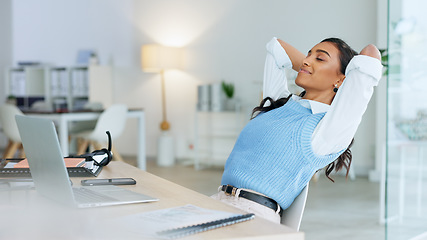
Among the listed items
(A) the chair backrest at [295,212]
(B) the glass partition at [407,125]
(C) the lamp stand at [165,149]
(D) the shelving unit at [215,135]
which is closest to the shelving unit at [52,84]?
(C) the lamp stand at [165,149]

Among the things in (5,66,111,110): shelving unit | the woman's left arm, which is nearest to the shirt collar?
the woman's left arm

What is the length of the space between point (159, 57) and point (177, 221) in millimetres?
5812

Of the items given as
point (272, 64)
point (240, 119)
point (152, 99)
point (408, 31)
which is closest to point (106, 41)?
point (152, 99)

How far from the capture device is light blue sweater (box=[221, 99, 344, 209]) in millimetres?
1530

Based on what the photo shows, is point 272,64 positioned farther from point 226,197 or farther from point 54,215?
point 54,215

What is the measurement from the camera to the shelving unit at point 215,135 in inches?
251

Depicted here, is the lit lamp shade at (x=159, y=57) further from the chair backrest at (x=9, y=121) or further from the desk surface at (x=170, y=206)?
the desk surface at (x=170, y=206)

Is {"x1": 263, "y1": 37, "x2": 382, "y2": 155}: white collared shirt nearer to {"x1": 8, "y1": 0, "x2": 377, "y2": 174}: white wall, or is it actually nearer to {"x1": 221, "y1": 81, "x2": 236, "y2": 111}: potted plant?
{"x1": 8, "y1": 0, "x2": 377, "y2": 174}: white wall

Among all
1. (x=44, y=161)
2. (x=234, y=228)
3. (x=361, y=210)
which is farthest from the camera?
(x=361, y=210)

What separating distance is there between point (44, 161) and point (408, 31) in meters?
2.51

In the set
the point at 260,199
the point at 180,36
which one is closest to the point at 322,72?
the point at 260,199

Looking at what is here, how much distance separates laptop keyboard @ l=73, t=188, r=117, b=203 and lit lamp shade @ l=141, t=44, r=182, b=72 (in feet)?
17.9

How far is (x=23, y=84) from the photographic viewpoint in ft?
25.6

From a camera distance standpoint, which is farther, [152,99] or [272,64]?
[152,99]
